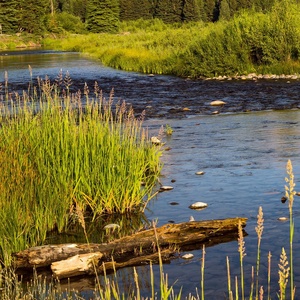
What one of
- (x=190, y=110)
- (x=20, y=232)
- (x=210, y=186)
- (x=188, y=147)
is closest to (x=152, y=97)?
(x=190, y=110)

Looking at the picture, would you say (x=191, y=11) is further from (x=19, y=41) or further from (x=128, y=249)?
(x=128, y=249)

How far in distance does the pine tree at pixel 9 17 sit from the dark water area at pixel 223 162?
60.8 m

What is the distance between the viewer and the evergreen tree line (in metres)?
84.1

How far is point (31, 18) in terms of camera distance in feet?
275

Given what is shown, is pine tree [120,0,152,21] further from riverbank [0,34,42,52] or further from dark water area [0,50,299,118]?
dark water area [0,50,299,118]

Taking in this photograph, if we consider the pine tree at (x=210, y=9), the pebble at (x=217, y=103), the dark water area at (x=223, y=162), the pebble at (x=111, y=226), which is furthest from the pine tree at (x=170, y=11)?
the pebble at (x=111, y=226)

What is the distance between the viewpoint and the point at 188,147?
12.8 meters

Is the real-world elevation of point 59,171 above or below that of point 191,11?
below

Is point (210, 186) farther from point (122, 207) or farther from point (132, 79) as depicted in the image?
point (132, 79)

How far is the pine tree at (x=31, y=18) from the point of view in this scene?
274 ft

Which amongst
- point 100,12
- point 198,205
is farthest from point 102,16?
point 198,205

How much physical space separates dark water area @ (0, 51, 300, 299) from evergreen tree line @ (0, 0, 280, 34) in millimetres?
59089

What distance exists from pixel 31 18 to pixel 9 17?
112 inches

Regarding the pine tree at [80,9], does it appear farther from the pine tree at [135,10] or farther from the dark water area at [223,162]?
the dark water area at [223,162]
